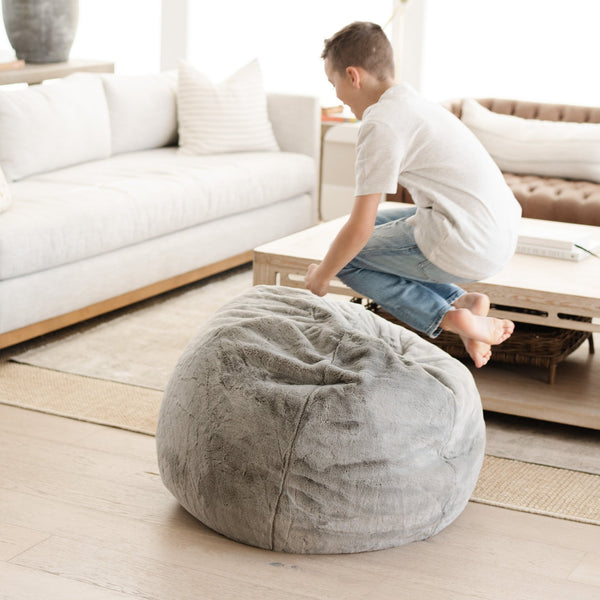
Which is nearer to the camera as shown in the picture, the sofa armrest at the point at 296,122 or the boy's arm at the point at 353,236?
the boy's arm at the point at 353,236

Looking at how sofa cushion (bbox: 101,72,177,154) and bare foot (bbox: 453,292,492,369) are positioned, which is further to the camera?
sofa cushion (bbox: 101,72,177,154)

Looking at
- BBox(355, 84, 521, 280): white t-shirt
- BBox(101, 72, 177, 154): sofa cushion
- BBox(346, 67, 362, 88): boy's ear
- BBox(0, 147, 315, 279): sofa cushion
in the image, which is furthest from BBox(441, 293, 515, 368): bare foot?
BBox(101, 72, 177, 154): sofa cushion

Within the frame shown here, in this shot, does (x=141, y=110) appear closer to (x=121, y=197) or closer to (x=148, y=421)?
(x=121, y=197)

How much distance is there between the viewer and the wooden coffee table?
298cm

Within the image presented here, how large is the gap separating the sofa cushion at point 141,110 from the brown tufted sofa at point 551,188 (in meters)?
1.25

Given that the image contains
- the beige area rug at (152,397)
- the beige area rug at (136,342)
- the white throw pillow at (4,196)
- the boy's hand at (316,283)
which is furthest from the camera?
the white throw pillow at (4,196)

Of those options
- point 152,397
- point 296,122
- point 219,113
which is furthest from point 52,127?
point 152,397

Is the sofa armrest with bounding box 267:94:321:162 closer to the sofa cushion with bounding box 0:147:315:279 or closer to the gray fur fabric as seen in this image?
the sofa cushion with bounding box 0:147:315:279

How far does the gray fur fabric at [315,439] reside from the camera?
2.21 meters

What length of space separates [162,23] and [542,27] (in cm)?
264

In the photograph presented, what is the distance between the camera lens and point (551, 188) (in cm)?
475

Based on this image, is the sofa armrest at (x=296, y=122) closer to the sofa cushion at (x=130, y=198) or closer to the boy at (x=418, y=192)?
the sofa cushion at (x=130, y=198)

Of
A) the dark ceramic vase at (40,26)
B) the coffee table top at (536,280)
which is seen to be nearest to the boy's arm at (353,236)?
the coffee table top at (536,280)

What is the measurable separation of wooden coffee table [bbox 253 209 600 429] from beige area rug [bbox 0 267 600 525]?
0.33 ft
